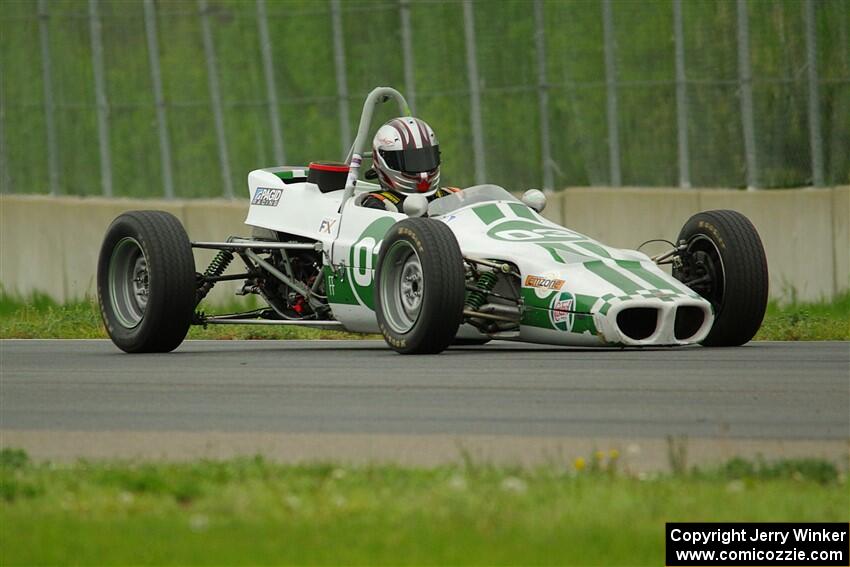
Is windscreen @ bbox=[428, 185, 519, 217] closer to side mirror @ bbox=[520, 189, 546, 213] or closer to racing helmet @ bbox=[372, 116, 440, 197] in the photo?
side mirror @ bbox=[520, 189, 546, 213]

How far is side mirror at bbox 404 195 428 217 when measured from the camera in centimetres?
1452

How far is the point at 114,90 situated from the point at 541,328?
1185 cm

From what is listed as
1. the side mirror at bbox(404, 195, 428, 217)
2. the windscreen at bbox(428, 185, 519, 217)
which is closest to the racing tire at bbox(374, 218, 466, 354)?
the side mirror at bbox(404, 195, 428, 217)

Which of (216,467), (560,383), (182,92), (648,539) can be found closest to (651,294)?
(560,383)

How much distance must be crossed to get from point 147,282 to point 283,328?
312cm

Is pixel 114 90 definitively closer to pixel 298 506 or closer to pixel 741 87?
pixel 741 87

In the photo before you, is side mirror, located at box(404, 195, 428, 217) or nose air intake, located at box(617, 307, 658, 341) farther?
side mirror, located at box(404, 195, 428, 217)

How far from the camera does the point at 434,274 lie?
42.4ft

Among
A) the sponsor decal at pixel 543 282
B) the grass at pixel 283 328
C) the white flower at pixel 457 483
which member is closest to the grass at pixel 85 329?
the grass at pixel 283 328

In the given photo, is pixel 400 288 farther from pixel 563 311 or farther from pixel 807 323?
pixel 807 323

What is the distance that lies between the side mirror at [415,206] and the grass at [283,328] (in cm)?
310

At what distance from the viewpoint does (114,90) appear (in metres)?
23.8

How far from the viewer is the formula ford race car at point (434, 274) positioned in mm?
13086

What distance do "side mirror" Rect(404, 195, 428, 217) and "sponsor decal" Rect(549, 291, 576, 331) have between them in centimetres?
178
